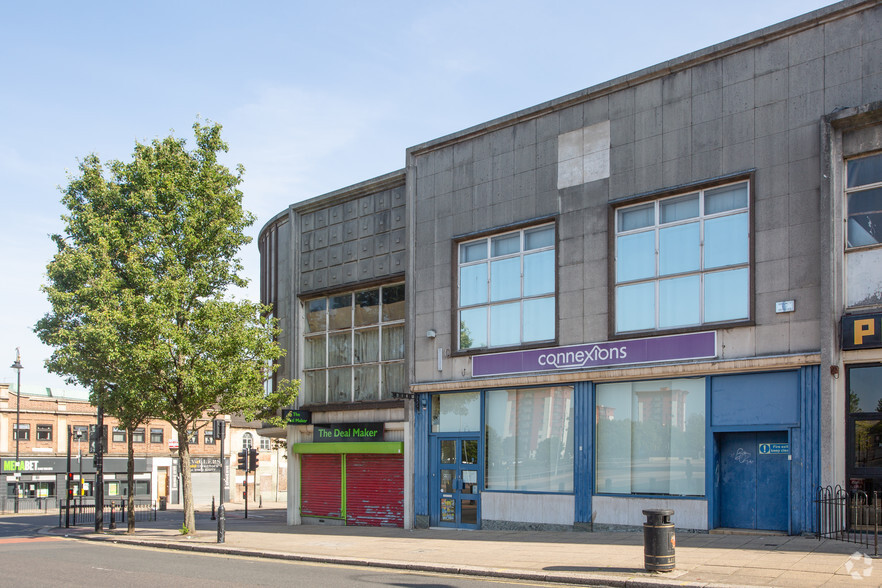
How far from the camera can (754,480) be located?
17922 millimetres

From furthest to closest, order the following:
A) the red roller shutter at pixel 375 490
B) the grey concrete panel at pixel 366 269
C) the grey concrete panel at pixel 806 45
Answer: the grey concrete panel at pixel 366 269 < the red roller shutter at pixel 375 490 < the grey concrete panel at pixel 806 45

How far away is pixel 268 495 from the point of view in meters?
70.6

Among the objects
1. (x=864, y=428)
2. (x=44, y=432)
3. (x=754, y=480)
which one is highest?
(x=864, y=428)

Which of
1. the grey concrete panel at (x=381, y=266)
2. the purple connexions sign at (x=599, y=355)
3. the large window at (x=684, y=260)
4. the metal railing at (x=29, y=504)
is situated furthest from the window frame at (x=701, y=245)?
the metal railing at (x=29, y=504)

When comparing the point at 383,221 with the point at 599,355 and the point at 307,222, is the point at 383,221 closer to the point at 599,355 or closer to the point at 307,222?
the point at 307,222

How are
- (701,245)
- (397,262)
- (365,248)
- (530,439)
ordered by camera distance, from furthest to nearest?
(365,248) → (397,262) → (530,439) → (701,245)

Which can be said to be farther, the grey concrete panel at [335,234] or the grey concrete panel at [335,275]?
the grey concrete panel at [335,234]

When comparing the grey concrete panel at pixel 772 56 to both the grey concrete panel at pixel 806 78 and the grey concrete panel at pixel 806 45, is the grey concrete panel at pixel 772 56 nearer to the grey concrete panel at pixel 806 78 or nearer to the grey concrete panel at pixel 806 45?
the grey concrete panel at pixel 806 45

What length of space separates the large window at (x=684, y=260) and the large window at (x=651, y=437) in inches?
57.4

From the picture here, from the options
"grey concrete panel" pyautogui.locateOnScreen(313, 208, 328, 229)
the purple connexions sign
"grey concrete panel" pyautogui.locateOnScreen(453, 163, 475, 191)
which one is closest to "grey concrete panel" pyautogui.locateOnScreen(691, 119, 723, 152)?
the purple connexions sign

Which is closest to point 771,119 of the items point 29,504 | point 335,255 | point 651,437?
point 651,437

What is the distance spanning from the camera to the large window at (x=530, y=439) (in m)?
21.0

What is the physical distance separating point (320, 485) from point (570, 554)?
42.8 ft

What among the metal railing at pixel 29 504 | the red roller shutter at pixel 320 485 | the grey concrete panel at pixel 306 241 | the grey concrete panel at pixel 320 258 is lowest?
the metal railing at pixel 29 504
